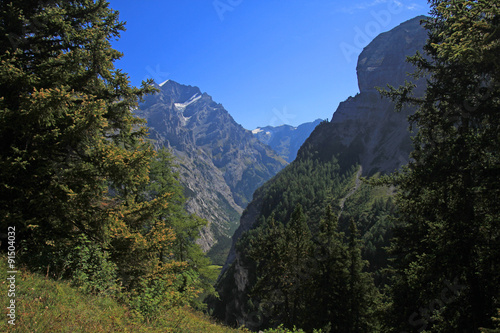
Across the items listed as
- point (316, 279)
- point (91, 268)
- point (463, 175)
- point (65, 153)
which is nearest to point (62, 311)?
point (91, 268)

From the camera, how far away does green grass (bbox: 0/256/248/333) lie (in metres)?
5.46

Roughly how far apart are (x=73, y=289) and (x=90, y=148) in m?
4.51

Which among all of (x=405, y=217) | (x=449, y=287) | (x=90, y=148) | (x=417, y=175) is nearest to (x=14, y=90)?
(x=90, y=148)

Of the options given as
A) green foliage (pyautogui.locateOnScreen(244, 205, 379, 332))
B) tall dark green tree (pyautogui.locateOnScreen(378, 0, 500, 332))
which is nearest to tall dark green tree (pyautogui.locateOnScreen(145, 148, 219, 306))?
green foliage (pyautogui.locateOnScreen(244, 205, 379, 332))

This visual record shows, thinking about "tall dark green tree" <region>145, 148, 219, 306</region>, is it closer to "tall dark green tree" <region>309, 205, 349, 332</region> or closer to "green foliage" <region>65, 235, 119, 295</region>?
"green foliage" <region>65, 235, 119, 295</region>

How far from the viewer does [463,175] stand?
8.78 m

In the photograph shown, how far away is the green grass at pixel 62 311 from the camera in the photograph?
17.9ft

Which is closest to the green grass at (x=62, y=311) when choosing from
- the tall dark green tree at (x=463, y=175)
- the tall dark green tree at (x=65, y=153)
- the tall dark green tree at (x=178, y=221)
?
the tall dark green tree at (x=65, y=153)

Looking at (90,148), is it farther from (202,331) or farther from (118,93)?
(202,331)

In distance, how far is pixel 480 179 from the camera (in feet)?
27.1

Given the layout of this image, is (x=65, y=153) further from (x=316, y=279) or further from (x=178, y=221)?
(x=316, y=279)

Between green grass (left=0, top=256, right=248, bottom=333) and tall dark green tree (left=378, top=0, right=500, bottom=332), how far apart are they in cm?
881

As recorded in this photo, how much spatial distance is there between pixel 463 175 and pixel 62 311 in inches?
489

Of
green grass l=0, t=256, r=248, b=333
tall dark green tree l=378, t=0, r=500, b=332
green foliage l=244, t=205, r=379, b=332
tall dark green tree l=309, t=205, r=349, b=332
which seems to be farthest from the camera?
green foliage l=244, t=205, r=379, b=332
